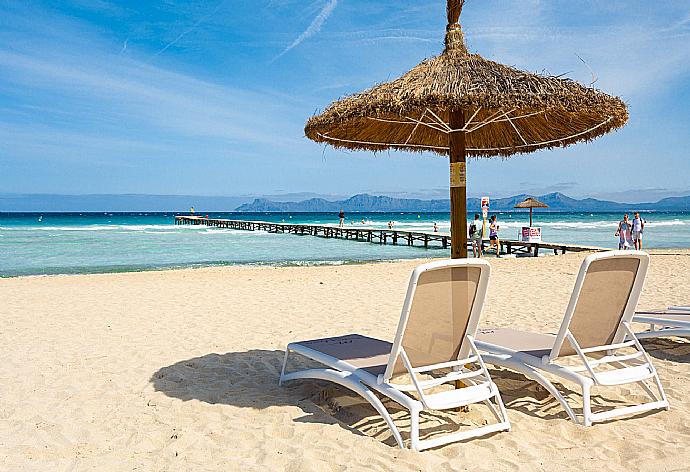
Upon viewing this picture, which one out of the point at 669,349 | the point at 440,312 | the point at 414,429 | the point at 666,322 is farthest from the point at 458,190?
the point at 669,349

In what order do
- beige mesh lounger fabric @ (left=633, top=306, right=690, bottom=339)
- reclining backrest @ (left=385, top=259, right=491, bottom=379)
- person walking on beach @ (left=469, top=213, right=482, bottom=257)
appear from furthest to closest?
person walking on beach @ (left=469, top=213, right=482, bottom=257) < beige mesh lounger fabric @ (left=633, top=306, right=690, bottom=339) < reclining backrest @ (left=385, top=259, right=491, bottom=379)

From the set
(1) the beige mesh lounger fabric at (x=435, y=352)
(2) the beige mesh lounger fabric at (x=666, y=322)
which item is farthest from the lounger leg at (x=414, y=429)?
(2) the beige mesh lounger fabric at (x=666, y=322)

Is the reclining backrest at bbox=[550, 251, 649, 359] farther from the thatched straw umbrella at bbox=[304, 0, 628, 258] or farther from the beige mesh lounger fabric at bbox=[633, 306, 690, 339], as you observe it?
the beige mesh lounger fabric at bbox=[633, 306, 690, 339]

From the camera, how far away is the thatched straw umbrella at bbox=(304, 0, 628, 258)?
330 cm

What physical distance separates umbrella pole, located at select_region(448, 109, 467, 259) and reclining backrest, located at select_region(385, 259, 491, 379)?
18.9 inches

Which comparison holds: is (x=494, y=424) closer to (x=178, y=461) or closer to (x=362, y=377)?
(x=362, y=377)

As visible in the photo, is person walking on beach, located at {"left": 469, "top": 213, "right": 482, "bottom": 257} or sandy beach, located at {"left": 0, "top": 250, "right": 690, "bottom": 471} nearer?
sandy beach, located at {"left": 0, "top": 250, "right": 690, "bottom": 471}

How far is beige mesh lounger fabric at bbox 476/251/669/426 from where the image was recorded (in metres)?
3.24

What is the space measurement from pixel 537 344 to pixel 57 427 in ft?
9.94

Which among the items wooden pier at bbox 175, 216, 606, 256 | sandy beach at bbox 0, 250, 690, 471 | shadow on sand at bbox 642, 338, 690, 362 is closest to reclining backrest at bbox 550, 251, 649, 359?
sandy beach at bbox 0, 250, 690, 471

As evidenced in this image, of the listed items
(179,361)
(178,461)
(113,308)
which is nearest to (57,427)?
(178,461)

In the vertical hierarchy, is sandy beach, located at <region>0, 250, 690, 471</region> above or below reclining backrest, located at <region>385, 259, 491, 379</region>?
below

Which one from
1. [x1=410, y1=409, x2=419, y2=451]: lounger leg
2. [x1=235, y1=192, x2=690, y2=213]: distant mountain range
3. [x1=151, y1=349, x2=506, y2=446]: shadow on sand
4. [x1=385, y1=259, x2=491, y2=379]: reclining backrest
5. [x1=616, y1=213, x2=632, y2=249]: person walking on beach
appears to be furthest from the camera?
[x1=235, y1=192, x2=690, y2=213]: distant mountain range

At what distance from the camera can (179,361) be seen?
16.3ft
